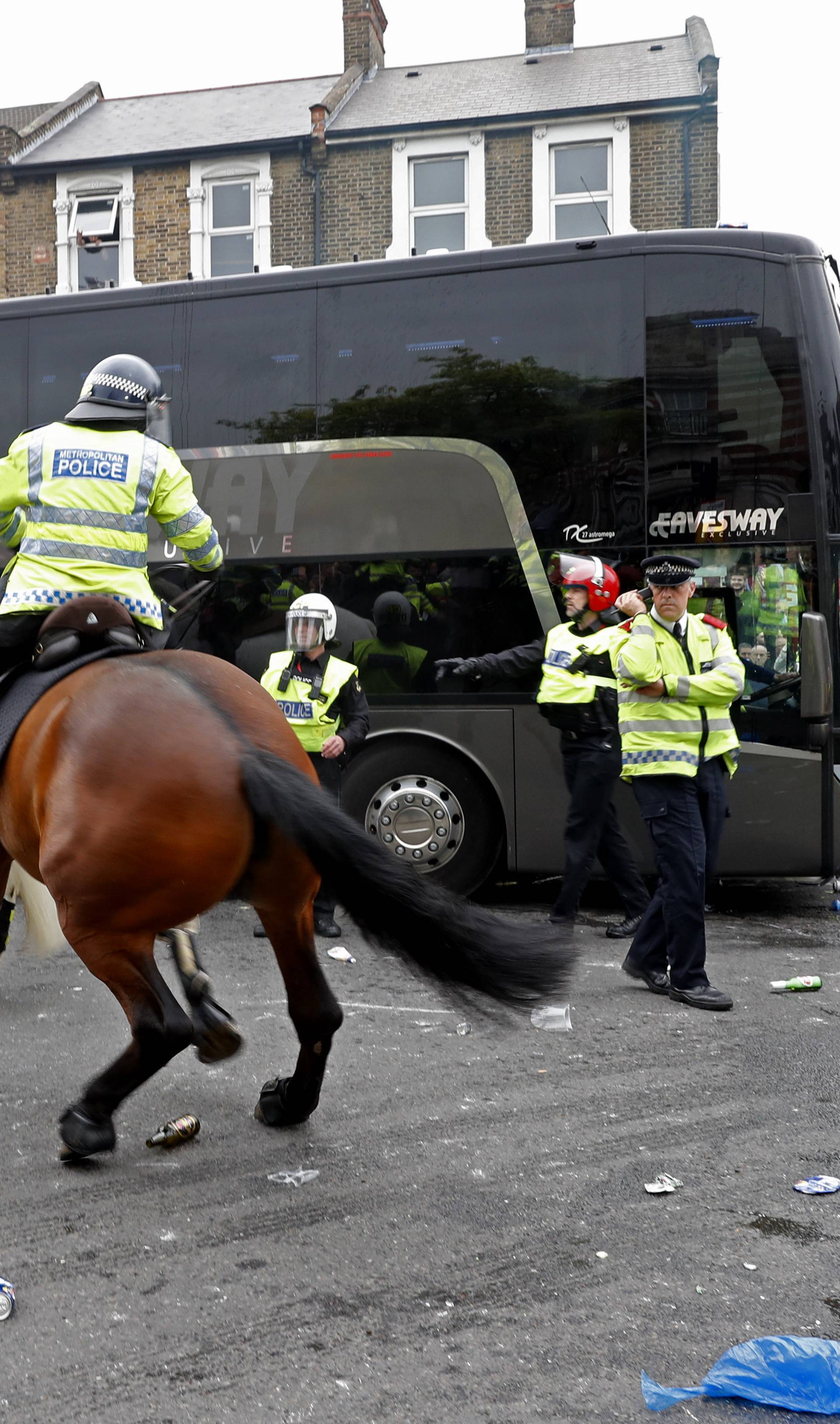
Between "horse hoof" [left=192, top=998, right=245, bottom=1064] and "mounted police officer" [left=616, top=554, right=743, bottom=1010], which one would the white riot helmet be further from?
"horse hoof" [left=192, top=998, right=245, bottom=1064]

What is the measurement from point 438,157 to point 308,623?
17722 millimetres

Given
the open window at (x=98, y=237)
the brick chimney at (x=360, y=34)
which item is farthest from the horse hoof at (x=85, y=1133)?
the brick chimney at (x=360, y=34)

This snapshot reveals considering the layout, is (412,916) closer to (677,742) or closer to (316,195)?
(677,742)

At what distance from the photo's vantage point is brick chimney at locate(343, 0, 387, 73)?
81.5 feet

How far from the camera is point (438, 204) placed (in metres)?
22.1

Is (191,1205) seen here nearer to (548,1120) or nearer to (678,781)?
(548,1120)

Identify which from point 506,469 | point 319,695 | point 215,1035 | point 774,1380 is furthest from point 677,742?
point 774,1380

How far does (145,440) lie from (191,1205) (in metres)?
2.33

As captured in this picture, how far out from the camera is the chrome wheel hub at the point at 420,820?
7.96 metres

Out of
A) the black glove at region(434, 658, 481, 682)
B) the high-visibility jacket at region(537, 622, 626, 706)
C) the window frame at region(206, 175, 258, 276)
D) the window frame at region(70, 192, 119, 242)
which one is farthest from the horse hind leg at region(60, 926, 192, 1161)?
the window frame at region(70, 192, 119, 242)

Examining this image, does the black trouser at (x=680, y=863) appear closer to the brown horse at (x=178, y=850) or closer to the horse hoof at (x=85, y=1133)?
the brown horse at (x=178, y=850)

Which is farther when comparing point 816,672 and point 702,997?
point 816,672

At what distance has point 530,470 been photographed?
308 inches

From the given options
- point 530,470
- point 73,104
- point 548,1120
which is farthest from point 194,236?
point 548,1120
